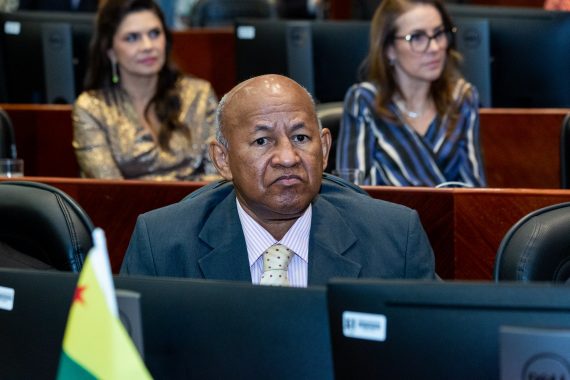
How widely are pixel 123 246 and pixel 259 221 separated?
0.82 m

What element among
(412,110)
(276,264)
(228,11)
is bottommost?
(276,264)

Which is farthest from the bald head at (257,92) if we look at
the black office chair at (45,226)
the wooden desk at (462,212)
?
the wooden desk at (462,212)

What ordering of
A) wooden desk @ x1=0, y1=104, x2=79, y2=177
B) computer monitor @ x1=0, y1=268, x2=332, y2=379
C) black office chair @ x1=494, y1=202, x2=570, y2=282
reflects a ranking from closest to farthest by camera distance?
computer monitor @ x1=0, y1=268, x2=332, y2=379 → black office chair @ x1=494, y1=202, x2=570, y2=282 → wooden desk @ x1=0, y1=104, x2=79, y2=177

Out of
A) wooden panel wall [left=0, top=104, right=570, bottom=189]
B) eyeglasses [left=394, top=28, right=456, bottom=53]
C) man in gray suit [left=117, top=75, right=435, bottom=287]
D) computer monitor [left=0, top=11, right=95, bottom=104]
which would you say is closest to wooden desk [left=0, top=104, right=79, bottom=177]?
wooden panel wall [left=0, top=104, right=570, bottom=189]

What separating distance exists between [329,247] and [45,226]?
0.63 m

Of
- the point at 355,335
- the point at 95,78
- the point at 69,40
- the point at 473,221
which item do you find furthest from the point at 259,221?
the point at 69,40

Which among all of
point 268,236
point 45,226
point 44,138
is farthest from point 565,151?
point 44,138

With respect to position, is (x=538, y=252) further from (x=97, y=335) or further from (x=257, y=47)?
(x=257, y=47)

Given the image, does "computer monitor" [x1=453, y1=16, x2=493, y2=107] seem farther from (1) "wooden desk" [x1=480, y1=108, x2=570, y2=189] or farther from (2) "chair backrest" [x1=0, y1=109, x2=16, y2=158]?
(2) "chair backrest" [x1=0, y1=109, x2=16, y2=158]

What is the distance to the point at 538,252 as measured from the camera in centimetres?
210

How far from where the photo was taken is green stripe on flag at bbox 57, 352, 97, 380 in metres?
1.40

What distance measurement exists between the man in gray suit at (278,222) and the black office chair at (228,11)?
518 centimetres

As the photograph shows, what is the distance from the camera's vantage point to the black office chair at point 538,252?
209 cm

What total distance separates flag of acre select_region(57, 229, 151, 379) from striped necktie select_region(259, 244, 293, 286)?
80 cm
